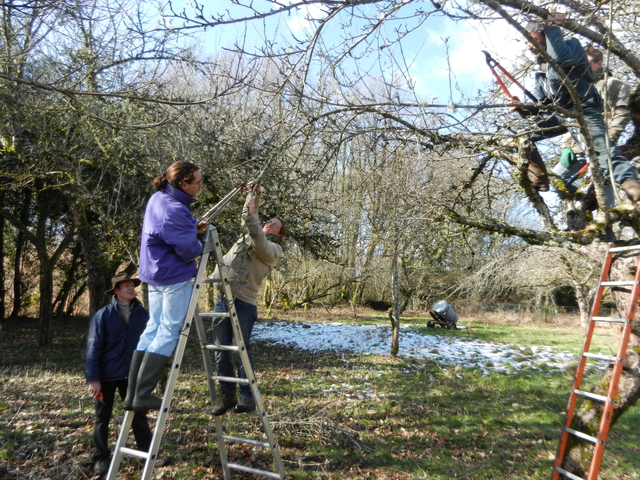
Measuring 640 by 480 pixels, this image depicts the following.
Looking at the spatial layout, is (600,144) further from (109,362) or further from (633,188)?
(109,362)

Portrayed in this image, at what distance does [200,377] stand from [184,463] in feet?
12.0

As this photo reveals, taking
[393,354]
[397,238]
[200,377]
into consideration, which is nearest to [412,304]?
[393,354]

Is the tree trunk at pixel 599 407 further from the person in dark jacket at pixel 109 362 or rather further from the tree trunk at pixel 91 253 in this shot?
the tree trunk at pixel 91 253

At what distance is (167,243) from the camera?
3018 millimetres

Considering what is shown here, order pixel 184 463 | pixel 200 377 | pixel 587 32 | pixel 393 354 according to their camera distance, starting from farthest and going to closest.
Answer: pixel 393 354, pixel 200 377, pixel 184 463, pixel 587 32

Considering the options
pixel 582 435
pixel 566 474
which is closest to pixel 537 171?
pixel 582 435

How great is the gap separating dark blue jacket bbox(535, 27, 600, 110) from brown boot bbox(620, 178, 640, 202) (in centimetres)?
76

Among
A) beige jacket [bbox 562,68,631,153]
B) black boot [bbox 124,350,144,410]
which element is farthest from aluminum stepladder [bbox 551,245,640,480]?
black boot [bbox 124,350,144,410]

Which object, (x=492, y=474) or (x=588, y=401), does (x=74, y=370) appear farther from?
(x=588, y=401)

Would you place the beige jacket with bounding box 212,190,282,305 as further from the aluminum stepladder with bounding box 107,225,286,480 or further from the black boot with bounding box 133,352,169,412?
the black boot with bounding box 133,352,169,412

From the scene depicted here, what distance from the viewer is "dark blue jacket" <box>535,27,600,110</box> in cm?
346

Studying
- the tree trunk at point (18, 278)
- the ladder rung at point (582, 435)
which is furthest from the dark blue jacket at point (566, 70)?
the tree trunk at point (18, 278)

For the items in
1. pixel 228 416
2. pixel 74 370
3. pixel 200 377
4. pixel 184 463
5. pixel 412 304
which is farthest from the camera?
pixel 412 304

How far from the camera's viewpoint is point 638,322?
366cm
